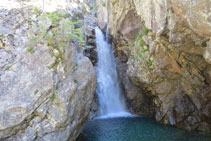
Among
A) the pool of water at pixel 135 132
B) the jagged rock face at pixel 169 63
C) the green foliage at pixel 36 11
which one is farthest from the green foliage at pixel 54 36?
the pool of water at pixel 135 132

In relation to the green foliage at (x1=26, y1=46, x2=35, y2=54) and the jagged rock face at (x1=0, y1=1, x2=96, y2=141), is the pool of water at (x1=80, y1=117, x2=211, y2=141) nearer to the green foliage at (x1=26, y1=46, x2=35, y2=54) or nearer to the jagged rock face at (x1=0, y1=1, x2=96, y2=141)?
the jagged rock face at (x1=0, y1=1, x2=96, y2=141)

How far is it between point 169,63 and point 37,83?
27.4 ft

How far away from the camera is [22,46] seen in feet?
25.3

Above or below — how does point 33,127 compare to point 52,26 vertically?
below

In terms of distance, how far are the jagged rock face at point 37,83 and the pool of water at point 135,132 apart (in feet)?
8.81

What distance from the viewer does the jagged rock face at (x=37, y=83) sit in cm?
652

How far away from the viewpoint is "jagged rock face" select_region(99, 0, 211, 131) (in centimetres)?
838

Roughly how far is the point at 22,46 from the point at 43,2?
303cm

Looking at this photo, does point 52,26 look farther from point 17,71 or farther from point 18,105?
point 18,105

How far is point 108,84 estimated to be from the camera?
17.5 metres

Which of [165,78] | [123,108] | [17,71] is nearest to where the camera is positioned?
[17,71]

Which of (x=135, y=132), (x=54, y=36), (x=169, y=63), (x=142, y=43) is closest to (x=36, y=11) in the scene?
(x=54, y=36)

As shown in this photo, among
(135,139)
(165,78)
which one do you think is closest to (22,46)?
(135,139)

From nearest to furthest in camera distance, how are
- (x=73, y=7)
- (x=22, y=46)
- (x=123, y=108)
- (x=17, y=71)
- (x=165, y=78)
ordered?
(x=17, y=71)
(x=22, y=46)
(x=73, y=7)
(x=165, y=78)
(x=123, y=108)
